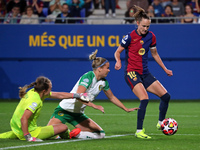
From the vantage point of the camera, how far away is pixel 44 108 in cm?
1298

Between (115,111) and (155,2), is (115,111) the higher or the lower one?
the lower one

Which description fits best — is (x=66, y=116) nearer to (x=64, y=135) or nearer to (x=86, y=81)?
(x=64, y=135)

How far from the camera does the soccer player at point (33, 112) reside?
647cm

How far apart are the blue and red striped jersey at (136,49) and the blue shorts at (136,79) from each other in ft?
0.25

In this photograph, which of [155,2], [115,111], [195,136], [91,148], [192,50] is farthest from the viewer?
[155,2]

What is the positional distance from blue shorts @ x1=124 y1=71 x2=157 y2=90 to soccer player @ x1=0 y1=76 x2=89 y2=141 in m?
1.23

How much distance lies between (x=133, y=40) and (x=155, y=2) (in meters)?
9.01

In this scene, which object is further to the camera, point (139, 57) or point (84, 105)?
point (139, 57)

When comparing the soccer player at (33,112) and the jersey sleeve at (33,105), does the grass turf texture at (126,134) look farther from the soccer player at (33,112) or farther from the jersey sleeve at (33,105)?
the jersey sleeve at (33,105)

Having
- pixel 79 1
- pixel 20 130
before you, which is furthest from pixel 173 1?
pixel 20 130

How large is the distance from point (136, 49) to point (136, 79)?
56 cm

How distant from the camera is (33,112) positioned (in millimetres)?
6473

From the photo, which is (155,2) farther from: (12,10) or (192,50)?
(12,10)

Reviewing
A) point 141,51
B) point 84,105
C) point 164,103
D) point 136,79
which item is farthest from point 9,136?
point 164,103
